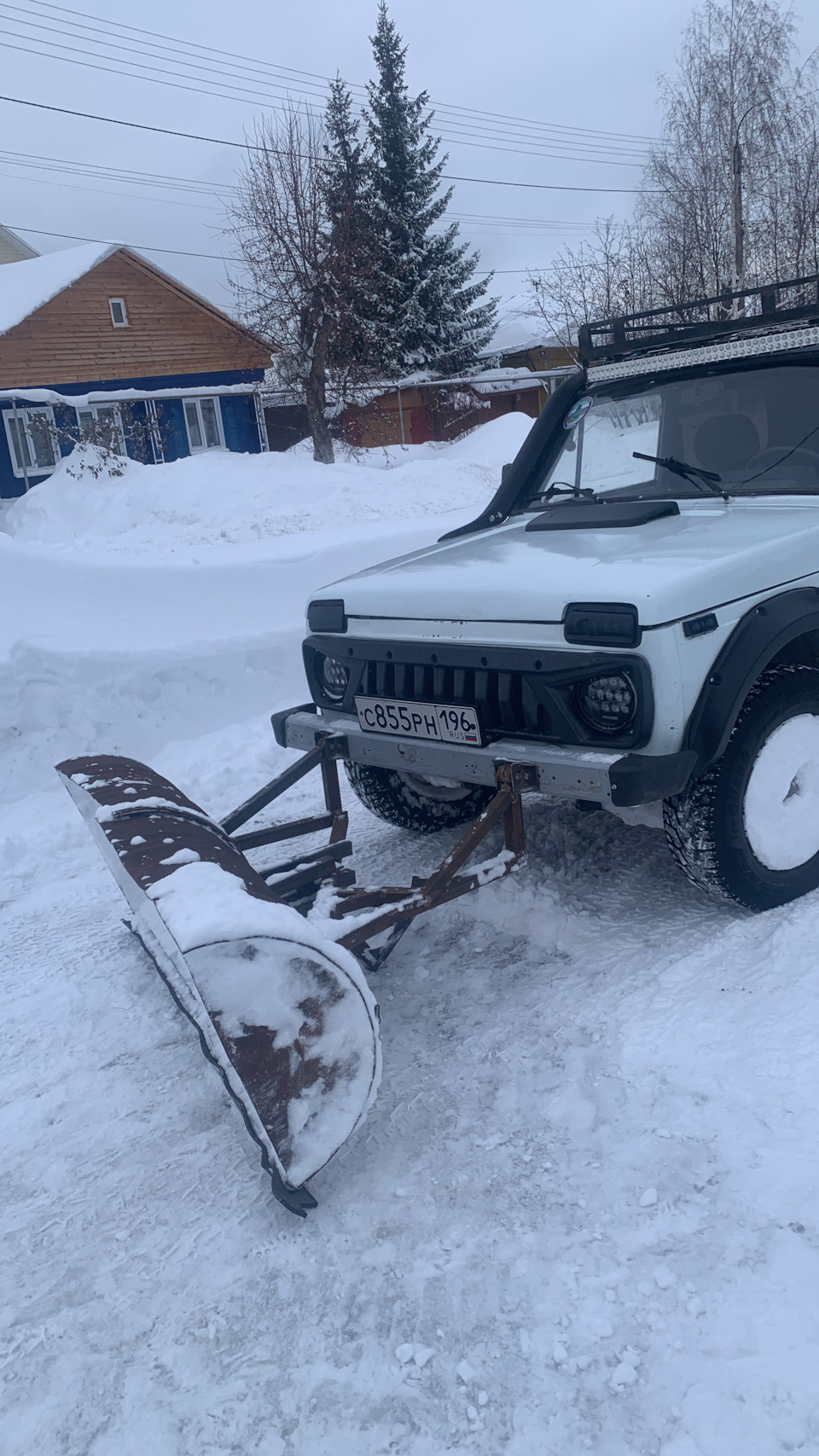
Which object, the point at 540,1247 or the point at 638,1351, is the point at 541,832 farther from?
the point at 638,1351

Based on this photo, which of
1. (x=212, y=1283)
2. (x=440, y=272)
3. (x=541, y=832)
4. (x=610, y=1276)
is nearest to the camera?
(x=610, y=1276)

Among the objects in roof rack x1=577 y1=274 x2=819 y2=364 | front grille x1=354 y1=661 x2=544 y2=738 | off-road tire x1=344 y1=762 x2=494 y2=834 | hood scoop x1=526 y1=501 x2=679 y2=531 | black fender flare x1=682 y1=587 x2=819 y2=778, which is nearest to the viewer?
black fender flare x1=682 y1=587 x2=819 y2=778

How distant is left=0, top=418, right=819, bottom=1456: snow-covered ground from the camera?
188cm

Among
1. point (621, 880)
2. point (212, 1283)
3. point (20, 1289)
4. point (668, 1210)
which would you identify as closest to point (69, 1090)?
point (20, 1289)

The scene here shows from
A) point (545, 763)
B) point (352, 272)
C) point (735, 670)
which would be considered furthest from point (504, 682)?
point (352, 272)

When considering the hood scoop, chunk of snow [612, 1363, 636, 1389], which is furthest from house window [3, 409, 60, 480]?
chunk of snow [612, 1363, 636, 1389]

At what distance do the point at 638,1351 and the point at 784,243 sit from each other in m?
23.2

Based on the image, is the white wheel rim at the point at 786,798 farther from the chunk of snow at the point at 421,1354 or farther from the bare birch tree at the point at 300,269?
the bare birch tree at the point at 300,269

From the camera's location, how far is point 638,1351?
1925 mm

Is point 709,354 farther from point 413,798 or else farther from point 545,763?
point 413,798

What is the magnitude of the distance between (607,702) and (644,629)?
275mm

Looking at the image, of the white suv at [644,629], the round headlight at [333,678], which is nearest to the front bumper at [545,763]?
the white suv at [644,629]

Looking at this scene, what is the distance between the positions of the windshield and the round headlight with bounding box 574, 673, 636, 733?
1256 millimetres

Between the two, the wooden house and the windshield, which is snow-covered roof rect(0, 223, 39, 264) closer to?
the wooden house
